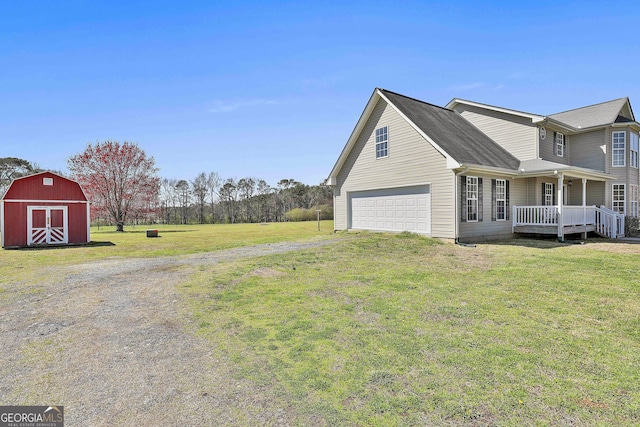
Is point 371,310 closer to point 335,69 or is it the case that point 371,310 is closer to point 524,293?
point 524,293

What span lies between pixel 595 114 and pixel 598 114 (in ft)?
0.60

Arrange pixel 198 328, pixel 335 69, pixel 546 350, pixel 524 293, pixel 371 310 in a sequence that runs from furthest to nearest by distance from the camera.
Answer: pixel 335 69
pixel 524 293
pixel 371 310
pixel 198 328
pixel 546 350

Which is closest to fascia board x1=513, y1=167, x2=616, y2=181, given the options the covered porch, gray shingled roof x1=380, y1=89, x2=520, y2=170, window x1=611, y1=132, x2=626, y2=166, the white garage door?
the covered porch

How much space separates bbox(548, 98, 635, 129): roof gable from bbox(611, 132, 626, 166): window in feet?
3.03

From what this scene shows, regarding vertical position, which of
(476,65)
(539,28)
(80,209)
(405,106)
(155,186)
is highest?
(539,28)

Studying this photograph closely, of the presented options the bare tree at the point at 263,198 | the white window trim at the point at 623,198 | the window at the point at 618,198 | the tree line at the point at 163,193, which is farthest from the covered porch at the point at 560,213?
the bare tree at the point at 263,198

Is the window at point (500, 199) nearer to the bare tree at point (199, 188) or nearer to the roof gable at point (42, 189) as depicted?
the roof gable at point (42, 189)

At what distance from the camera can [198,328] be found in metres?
4.73

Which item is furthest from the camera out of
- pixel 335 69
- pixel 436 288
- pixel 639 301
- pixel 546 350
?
pixel 335 69

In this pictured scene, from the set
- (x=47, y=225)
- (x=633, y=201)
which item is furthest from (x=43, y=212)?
(x=633, y=201)

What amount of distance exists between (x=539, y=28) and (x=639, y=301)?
1280 cm

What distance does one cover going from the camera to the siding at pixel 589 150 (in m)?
18.6

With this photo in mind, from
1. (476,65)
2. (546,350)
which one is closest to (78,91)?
(476,65)

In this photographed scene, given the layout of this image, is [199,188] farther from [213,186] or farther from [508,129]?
[508,129]
